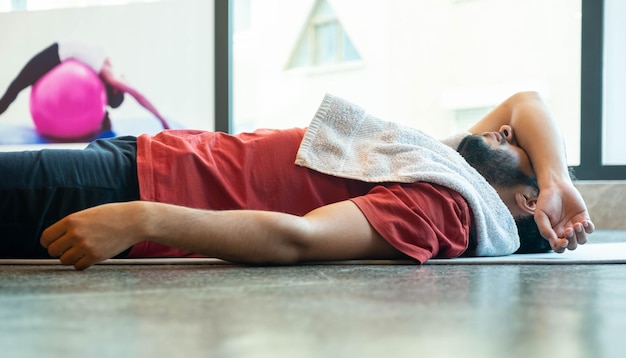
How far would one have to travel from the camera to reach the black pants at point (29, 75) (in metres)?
3.41

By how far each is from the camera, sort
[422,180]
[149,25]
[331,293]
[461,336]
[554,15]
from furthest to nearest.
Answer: [554,15] < [149,25] < [422,180] < [331,293] < [461,336]

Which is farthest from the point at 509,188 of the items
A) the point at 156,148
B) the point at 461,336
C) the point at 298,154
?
the point at 461,336

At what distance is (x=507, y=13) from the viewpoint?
393 centimetres

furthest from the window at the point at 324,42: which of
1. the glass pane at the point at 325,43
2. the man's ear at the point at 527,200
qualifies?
the man's ear at the point at 527,200

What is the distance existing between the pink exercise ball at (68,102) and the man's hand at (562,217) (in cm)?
236

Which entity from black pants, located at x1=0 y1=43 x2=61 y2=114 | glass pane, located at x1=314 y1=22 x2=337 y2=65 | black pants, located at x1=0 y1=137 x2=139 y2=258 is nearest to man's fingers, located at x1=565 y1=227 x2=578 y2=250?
black pants, located at x1=0 y1=137 x2=139 y2=258

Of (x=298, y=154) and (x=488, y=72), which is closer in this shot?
(x=298, y=154)

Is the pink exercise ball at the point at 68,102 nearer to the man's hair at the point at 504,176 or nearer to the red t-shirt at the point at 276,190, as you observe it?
the red t-shirt at the point at 276,190

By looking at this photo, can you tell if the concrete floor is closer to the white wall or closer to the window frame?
the window frame

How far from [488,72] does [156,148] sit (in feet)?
9.87

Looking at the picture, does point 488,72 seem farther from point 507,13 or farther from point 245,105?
point 245,105

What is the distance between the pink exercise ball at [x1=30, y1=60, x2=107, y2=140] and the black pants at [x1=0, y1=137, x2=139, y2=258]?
2113 mm

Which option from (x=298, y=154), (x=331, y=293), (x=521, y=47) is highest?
(x=521, y=47)

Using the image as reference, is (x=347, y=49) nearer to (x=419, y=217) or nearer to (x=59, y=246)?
(x=419, y=217)
